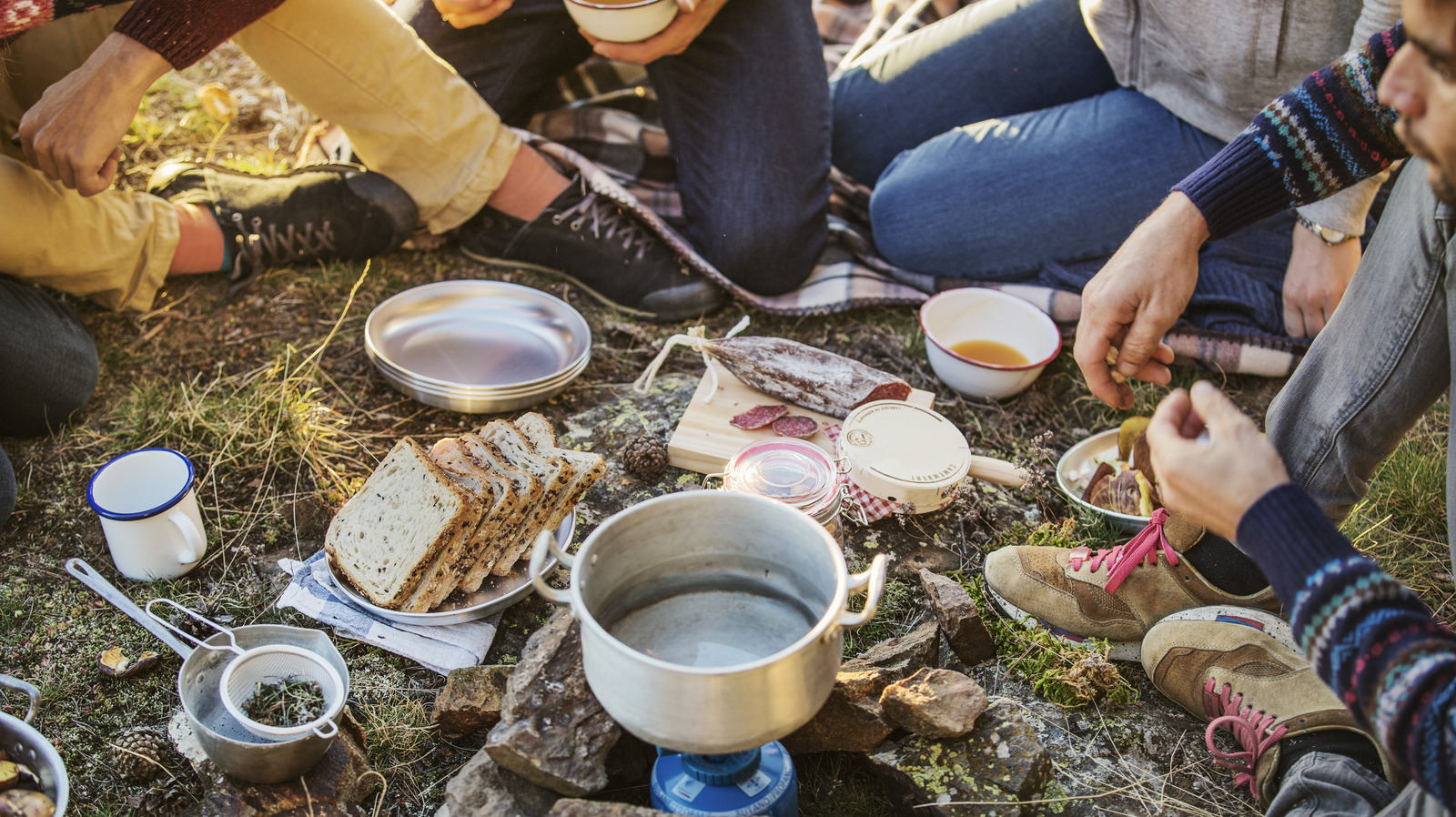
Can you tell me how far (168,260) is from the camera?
2953 millimetres

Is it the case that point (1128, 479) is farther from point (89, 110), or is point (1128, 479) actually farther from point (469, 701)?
point (89, 110)

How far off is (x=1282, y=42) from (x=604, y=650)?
2.49 m

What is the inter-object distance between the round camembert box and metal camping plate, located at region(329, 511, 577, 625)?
0.79 metres

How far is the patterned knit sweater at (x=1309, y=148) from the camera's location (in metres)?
1.69

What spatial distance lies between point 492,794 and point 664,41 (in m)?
2.26

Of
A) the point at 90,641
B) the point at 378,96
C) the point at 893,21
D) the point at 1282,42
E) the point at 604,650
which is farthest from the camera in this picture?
the point at 893,21

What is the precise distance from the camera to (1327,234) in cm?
273

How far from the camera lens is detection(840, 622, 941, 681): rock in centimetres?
186

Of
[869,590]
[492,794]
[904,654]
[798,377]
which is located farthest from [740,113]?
[492,794]

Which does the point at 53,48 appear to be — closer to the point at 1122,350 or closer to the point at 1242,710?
the point at 1122,350

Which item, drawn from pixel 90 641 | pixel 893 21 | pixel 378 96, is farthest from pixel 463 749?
pixel 893 21

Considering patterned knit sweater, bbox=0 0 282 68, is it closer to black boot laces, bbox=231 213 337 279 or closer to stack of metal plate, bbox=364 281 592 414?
black boot laces, bbox=231 213 337 279

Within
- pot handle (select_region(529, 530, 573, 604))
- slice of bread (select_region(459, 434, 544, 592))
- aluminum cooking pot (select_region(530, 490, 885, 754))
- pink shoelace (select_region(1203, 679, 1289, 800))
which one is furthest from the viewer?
slice of bread (select_region(459, 434, 544, 592))

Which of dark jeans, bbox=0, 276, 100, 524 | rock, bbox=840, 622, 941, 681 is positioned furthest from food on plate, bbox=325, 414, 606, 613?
dark jeans, bbox=0, 276, 100, 524
